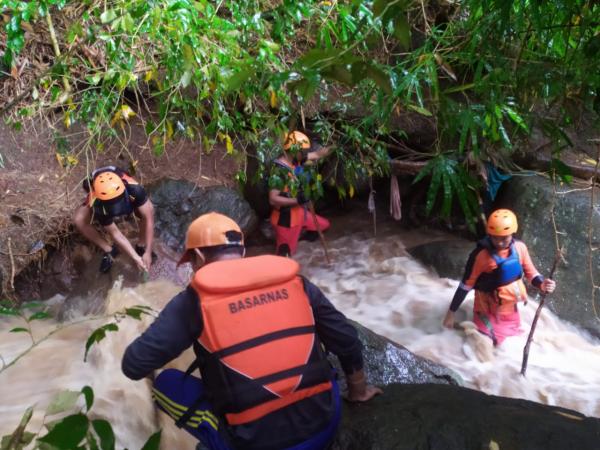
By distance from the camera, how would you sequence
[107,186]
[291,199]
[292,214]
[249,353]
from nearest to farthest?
[249,353]
[107,186]
[291,199]
[292,214]

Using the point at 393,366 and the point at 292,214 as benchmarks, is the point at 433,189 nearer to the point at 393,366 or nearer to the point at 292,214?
the point at 393,366

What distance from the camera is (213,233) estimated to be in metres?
2.02

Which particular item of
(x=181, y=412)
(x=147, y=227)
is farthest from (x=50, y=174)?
(x=181, y=412)

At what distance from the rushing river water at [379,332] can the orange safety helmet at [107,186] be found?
93cm

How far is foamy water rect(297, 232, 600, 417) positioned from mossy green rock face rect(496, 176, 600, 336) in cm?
20

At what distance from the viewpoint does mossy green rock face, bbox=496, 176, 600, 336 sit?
4.59m

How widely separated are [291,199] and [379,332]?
1.79m

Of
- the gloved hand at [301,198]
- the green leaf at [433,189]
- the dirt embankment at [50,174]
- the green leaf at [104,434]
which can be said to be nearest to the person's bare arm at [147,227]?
the dirt embankment at [50,174]

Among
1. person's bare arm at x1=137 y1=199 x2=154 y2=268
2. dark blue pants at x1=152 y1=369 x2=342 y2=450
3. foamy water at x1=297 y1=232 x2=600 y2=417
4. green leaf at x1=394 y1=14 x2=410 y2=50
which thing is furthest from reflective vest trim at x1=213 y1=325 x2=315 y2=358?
person's bare arm at x1=137 y1=199 x2=154 y2=268

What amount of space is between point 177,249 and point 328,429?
3.85 meters

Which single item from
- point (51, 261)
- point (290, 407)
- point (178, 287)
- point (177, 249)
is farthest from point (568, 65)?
point (51, 261)

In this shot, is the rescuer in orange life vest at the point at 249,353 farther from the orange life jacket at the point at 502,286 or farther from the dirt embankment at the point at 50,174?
the dirt embankment at the point at 50,174

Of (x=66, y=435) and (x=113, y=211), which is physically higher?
(x=66, y=435)

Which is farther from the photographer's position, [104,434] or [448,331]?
[448,331]
